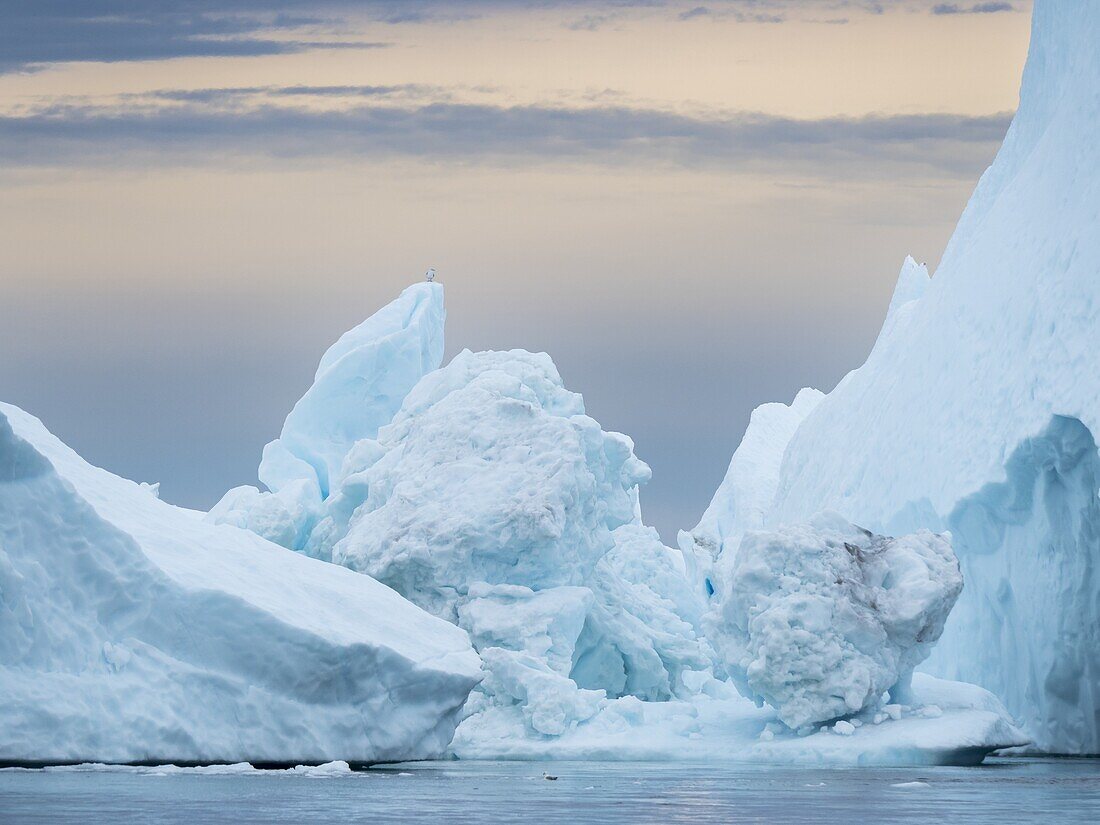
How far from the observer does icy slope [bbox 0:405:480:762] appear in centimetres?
1741

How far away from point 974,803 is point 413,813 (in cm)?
473

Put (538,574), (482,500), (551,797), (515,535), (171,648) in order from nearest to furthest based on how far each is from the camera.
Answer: (551,797) < (171,648) < (515,535) < (482,500) < (538,574)

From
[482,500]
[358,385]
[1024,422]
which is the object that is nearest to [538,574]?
[482,500]

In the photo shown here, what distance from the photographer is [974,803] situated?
48.6 feet

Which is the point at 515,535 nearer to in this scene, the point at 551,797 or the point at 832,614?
the point at 832,614

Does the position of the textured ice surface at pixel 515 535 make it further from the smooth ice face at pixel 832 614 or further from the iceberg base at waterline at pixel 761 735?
the smooth ice face at pixel 832 614

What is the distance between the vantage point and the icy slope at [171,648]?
17.4m

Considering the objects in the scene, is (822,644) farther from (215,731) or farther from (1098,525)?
(215,731)

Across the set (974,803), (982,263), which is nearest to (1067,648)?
(982,263)

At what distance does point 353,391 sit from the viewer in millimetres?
37219

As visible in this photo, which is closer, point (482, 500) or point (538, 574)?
point (482, 500)

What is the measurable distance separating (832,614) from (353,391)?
1534 cm

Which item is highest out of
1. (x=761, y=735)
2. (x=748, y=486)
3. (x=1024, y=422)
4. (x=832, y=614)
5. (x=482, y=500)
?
(x=748, y=486)

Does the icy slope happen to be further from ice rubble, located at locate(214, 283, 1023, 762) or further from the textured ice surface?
the textured ice surface
